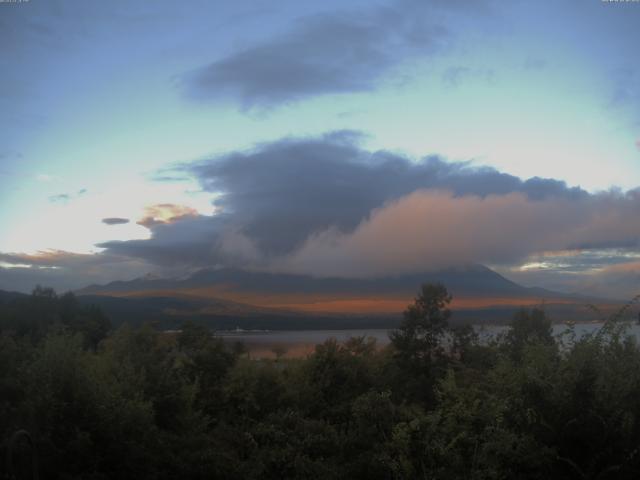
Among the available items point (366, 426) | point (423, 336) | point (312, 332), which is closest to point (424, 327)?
point (423, 336)

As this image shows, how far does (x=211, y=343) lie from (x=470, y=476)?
857 inches

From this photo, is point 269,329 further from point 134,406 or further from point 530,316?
point 134,406

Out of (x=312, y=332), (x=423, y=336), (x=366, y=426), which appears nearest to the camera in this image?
(x=366, y=426)

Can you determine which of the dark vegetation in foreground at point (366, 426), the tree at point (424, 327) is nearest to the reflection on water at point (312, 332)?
the dark vegetation in foreground at point (366, 426)

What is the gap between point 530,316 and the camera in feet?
129

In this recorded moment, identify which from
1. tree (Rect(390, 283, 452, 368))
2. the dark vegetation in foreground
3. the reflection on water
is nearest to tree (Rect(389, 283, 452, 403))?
tree (Rect(390, 283, 452, 368))

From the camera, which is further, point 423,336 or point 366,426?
point 423,336

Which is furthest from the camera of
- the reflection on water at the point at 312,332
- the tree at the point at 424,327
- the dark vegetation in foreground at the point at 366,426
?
the tree at the point at 424,327

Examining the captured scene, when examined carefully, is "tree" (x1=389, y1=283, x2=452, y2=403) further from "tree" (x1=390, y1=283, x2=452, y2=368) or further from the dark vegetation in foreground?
the dark vegetation in foreground

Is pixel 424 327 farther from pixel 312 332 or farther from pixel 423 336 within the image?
pixel 312 332

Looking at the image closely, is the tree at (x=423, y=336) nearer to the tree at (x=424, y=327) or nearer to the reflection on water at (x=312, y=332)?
the tree at (x=424, y=327)

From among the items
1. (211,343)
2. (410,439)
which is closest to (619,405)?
(410,439)

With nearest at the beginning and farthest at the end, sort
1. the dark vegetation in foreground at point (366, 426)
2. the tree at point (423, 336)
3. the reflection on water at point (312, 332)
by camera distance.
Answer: the dark vegetation in foreground at point (366, 426) < the reflection on water at point (312, 332) < the tree at point (423, 336)

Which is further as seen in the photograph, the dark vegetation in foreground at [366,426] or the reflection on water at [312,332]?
the reflection on water at [312,332]
